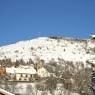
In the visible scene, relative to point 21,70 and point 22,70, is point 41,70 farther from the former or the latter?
point 21,70

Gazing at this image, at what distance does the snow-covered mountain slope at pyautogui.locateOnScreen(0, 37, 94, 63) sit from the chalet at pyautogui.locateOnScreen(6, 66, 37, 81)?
8331 millimetres

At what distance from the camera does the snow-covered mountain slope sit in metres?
93.7

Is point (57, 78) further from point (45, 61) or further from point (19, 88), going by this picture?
point (19, 88)

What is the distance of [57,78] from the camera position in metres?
81.8

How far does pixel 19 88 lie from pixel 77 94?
8.59 m

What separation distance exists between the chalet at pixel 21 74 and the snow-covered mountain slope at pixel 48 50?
833cm

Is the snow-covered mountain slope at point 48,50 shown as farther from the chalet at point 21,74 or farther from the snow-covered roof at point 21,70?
the chalet at point 21,74

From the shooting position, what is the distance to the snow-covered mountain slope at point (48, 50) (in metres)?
93.7

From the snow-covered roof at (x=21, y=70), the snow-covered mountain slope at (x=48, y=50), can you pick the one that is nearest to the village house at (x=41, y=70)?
the snow-covered roof at (x=21, y=70)

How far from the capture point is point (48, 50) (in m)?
101

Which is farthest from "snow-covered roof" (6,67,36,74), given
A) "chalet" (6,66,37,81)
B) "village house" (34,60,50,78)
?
"village house" (34,60,50,78)

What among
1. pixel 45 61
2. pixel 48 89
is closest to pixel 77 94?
pixel 48 89

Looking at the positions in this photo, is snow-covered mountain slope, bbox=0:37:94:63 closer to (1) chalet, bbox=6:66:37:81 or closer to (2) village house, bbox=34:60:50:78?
(2) village house, bbox=34:60:50:78

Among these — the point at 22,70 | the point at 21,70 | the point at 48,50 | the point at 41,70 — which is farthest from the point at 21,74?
the point at 48,50
